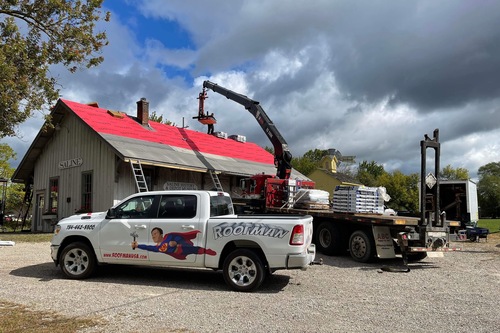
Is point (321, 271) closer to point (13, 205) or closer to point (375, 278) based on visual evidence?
point (375, 278)

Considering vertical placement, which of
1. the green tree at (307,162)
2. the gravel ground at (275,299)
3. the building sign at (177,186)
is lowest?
the gravel ground at (275,299)

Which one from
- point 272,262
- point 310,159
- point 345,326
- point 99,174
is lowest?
point 345,326

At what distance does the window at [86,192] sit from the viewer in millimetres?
21312

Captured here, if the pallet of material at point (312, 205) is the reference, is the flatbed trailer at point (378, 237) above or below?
below

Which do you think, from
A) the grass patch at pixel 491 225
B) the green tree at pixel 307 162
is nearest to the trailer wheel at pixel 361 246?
the grass patch at pixel 491 225

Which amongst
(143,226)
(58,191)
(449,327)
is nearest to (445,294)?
(449,327)

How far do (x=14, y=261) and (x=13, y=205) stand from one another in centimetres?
4159

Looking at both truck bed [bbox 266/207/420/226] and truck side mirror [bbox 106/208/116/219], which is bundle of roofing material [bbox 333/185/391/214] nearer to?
truck bed [bbox 266/207/420/226]

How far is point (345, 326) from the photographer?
595 cm

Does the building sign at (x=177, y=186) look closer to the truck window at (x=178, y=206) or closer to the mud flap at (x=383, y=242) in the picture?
the mud flap at (x=383, y=242)

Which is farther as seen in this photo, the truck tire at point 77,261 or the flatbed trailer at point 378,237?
the flatbed trailer at point 378,237

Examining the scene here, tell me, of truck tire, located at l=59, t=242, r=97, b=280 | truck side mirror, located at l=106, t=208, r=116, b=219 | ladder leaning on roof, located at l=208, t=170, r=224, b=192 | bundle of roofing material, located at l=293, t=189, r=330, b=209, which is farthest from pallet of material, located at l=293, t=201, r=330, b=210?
truck tire, located at l=59, t=242, r=97, b=280

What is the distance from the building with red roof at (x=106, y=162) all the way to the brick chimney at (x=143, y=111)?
55mm

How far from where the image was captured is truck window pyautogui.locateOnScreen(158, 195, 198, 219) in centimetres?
877
